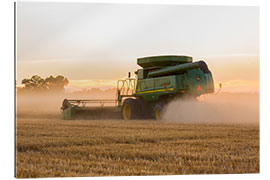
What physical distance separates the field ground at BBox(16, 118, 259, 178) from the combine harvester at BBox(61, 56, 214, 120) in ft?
11.7

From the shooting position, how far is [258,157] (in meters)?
8.63

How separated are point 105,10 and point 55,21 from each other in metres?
1.01

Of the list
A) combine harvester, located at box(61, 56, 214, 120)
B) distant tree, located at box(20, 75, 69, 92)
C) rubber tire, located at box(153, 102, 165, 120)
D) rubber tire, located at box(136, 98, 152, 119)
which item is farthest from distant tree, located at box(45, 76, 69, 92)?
rubber tire, located at box(136, 98, 152, 119)

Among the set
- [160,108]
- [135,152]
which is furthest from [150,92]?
[135,152]

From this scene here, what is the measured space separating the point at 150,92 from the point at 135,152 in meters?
7.72

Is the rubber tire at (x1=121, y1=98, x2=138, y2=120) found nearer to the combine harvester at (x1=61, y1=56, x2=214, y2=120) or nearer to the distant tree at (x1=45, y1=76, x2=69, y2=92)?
the combine harvester at (x1=61, y1=56, x2=214, y2=120)

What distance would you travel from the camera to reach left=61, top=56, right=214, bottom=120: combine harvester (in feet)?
47.3

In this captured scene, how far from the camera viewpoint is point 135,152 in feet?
27.1

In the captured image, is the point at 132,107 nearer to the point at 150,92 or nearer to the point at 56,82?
the point at 150,92

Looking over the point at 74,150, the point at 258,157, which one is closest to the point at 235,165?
the point at 258,157

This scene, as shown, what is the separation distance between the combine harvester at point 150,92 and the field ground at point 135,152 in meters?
3.57

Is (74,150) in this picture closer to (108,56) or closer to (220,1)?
(108,56)

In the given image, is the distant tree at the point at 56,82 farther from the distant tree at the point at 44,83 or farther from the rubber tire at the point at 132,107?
the rubber tire at the point at 132,107

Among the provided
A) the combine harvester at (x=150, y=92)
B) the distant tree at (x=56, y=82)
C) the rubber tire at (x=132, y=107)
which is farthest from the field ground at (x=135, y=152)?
the rubber tire at (x=132, y=107)
